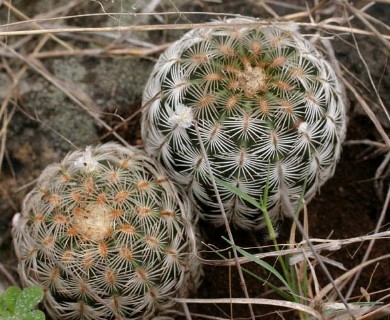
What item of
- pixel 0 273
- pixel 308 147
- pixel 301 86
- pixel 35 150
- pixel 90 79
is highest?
pixel 301 86

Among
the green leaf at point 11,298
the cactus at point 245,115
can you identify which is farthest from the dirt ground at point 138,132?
the green leaf at point 11,298

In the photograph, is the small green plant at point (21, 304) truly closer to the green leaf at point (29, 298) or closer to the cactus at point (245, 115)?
the green leaf at point (29, 298)

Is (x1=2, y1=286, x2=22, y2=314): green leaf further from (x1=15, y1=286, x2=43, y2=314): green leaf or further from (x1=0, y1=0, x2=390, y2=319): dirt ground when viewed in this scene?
(x1=0, y1=0, x2=390, y2=319): dirt ground

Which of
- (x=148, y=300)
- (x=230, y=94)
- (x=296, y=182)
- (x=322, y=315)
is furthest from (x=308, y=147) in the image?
(x=148, y=300)

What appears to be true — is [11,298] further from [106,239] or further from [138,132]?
[138,132]

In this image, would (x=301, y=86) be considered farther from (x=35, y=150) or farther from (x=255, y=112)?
(x=35, y=150)

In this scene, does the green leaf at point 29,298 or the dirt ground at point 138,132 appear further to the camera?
the dirt ground at point 138,132

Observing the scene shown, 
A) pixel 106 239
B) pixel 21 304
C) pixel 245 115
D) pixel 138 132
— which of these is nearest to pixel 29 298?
pixel 21 304
